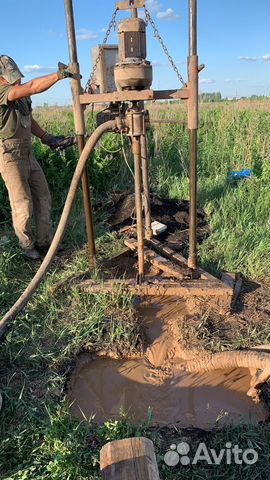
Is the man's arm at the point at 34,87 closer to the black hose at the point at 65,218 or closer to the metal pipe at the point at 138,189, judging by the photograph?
the black hose at the point at 65,218

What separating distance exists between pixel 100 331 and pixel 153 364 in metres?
0.44

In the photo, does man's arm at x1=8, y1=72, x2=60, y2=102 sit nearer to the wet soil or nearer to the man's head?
the man's head

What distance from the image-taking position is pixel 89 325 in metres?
2.77

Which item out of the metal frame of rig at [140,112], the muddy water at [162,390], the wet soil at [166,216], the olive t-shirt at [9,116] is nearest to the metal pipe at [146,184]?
the metal frame of rig at [140,112]

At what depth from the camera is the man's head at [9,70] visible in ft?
10.3

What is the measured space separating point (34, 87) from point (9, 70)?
58cm

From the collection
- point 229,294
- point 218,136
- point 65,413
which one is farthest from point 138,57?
point 218,136

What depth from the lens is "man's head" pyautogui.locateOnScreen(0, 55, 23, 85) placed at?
10.3 feet

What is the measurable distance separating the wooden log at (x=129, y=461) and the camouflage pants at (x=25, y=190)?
2810 millimetres

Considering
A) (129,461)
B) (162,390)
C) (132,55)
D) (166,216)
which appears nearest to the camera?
(129,461)

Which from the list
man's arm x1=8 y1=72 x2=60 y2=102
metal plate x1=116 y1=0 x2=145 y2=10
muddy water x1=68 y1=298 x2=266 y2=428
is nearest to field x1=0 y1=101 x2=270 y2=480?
muddy water x1=68 y1=298 x2=266 y2=428

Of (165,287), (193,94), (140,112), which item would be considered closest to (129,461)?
(165,287)

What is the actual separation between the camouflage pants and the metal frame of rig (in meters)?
0.72

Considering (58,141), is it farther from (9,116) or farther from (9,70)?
(9,70)
